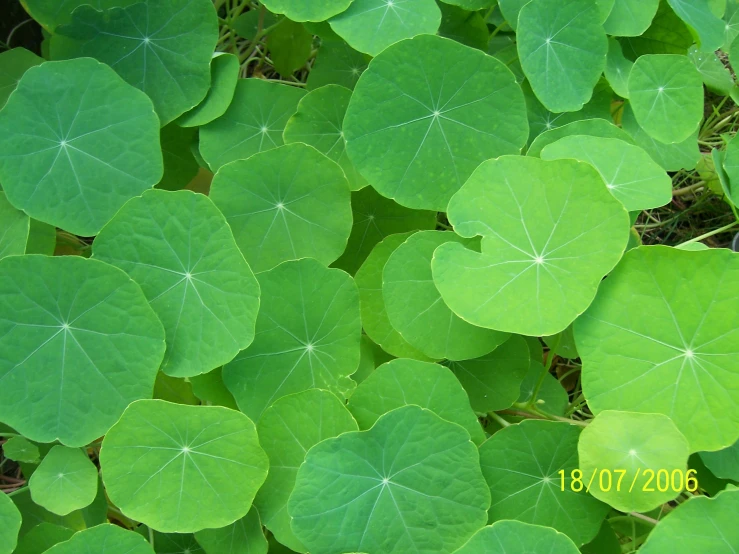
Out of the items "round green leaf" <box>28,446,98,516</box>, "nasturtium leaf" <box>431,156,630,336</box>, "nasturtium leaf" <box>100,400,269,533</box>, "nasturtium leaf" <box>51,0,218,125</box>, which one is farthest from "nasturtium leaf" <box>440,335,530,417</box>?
"nasturtium leaf" <box>51,0,218,125</box>

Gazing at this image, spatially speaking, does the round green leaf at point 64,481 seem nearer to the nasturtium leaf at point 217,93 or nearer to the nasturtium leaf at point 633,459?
the nasturtium leaf at point 217,93

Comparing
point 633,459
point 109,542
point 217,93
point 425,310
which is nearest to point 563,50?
point 425,310

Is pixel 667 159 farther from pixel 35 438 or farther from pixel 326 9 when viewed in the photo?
pixel 35 438

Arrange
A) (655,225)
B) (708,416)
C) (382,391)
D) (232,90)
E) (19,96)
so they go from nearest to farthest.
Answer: (708,416)
(382,391)
(19,96)
(232,90)
(655,225)

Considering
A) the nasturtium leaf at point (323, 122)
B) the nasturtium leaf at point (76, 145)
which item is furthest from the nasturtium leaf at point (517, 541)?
the nasturtium leaf at point (76, 145)

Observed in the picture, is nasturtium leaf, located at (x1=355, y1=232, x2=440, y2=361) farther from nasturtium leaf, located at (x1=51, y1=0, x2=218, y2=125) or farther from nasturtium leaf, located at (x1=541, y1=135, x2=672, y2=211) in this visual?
nasturtium leaf, located at (x1=51, y1=0, x2=218, y2=125)

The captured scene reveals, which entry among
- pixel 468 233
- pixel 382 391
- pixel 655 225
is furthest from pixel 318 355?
pixel 655 225
